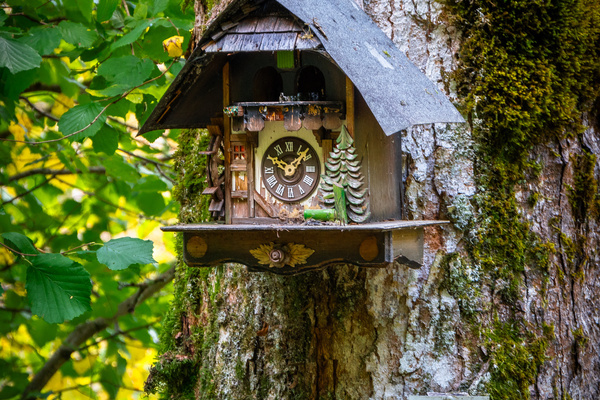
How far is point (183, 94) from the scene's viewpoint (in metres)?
2.36

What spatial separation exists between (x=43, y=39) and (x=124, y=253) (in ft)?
3.84

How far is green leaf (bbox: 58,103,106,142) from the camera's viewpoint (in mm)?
2490

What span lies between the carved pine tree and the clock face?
73 mm

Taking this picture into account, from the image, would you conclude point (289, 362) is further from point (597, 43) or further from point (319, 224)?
point (597, 43)

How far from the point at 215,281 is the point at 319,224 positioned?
42.4 inches

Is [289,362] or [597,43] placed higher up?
[597,43]

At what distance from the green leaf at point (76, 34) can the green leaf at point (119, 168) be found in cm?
121

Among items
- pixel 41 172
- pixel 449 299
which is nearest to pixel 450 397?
pixel 449 299

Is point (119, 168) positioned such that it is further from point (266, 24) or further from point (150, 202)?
point (266, 24)

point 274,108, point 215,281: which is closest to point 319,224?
point 274,108

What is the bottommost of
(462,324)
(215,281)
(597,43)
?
(462,324)

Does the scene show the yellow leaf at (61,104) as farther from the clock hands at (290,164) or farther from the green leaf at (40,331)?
the clock hands at (290,164)

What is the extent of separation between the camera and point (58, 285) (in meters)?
2.28

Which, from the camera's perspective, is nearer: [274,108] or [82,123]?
[274,108]
